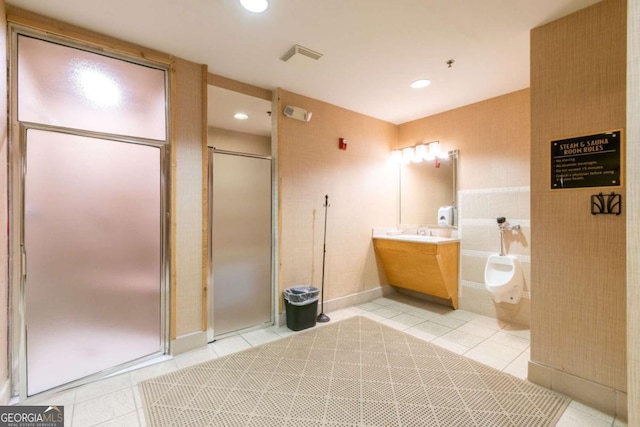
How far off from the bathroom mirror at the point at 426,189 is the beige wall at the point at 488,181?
130 mm

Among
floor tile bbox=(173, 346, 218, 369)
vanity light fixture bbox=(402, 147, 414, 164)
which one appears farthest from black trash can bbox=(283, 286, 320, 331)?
vanity light fixture bbox=(402, 147, 414, 164)

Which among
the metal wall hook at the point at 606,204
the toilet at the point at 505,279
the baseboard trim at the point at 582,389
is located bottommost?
the baseboard trim at the point at 582,389

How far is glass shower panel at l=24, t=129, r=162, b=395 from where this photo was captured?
190 cm

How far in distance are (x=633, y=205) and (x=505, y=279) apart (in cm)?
248

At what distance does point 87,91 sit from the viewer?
6.82 feet

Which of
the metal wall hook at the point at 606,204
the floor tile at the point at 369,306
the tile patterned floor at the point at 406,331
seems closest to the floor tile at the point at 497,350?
the tile patterned floor at the point at 406,331

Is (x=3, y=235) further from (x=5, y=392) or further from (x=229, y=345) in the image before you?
(x=229, y=345)

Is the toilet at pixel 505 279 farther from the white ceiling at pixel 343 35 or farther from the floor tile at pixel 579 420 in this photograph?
the white ceiling at pixel 343 35

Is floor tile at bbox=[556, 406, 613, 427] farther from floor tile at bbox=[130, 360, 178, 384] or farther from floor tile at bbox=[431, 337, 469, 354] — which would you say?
floor tile at bbox=[130, 360, 178, 384]

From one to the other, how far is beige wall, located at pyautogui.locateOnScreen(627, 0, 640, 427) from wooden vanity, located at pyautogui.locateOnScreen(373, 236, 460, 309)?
2.38m

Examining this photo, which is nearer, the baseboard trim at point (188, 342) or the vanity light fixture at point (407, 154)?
the baseboard trim at point (188, 342)

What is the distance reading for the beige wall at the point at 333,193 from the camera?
126 inches

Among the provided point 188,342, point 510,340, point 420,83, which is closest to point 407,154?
point 420,83

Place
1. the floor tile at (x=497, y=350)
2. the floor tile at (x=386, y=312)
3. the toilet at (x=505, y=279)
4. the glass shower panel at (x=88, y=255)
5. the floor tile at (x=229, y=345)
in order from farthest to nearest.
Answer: the floor tile at (x=386, y=312)
the toilet at (x=505, y=279)
the floor tile at (x=229, y=345)
the floor tile at (x=497, y=350)
the glass shower panel at (x=88, y=255)
